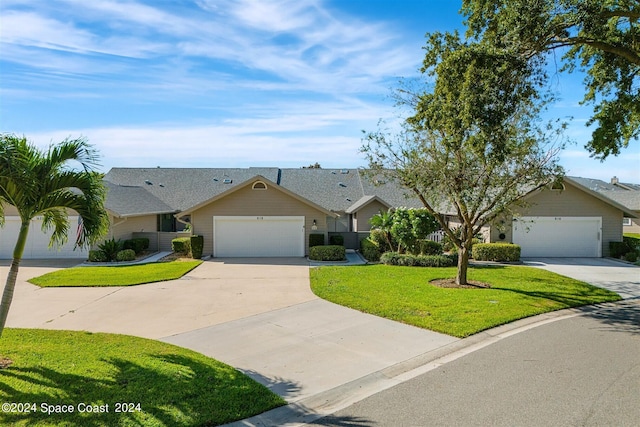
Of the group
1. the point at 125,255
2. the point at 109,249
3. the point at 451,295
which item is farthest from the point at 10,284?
the point at 109,249

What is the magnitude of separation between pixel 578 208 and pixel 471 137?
14380 mm

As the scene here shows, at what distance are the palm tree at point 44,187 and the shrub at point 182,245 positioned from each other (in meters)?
13.9

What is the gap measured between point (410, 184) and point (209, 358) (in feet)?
27.3

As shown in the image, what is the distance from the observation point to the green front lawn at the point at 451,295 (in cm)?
971

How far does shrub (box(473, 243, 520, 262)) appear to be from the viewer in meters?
19.8

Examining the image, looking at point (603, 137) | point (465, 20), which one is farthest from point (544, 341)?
point (603, 137)

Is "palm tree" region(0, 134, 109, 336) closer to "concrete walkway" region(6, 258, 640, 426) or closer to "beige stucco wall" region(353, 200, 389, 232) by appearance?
"concrete walkway" region(6, 258, 640, 426)

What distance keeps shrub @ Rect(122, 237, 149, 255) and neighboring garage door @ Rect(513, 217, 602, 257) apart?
19.0 meters

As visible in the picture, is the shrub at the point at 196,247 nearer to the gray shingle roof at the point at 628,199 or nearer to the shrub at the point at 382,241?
the shrub at the point at 382,241

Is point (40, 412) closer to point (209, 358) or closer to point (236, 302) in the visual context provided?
point (209, 358)

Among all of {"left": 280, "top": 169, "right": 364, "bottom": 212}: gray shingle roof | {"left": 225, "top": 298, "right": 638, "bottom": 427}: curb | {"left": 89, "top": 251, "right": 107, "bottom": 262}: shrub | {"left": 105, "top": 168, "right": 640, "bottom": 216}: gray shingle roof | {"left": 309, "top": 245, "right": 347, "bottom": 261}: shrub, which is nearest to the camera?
{"left": 225, "top": 298, "right": 638, "bottom": 427}: curb

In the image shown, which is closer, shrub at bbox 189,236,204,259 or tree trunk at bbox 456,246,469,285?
tree trunk at bbox 456,246,469,285

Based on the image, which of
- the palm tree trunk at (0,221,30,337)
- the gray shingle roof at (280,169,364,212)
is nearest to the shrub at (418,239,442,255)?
the gray shingle roof at (280,169,364,212)

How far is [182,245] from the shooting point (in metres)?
21.5
